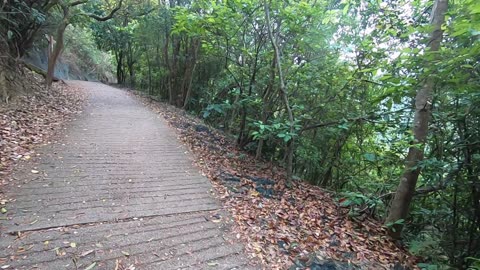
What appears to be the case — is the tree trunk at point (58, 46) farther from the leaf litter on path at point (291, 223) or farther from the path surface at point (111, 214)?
the leaf litter on path at point (291, 223)

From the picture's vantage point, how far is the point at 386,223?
4.63 meters

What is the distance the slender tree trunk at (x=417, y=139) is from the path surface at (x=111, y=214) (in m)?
2.71

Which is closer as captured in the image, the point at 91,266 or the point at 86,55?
the point at 91,266

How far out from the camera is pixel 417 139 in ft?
13.8

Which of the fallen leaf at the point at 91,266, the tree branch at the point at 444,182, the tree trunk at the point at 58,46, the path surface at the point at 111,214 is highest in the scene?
the tree trunk at the point at 58,46

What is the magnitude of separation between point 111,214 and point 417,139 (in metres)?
4.45

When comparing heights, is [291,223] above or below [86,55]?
below

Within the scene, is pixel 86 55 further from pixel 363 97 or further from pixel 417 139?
pixel 417 139

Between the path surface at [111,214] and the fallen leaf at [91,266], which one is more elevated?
the path surface at [111,214]

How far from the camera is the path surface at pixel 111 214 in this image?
9.82ft

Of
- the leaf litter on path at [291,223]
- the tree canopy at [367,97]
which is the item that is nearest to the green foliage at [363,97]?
the tree canopy at [367,97]

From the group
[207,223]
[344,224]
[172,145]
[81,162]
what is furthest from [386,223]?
[81,162]

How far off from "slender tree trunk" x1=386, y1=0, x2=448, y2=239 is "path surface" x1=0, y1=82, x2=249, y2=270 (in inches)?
107

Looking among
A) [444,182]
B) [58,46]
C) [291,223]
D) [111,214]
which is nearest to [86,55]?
[58,46]
